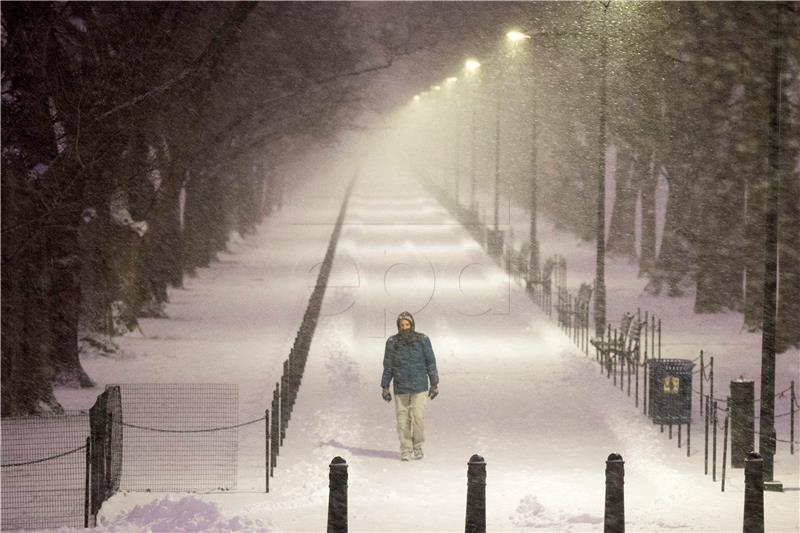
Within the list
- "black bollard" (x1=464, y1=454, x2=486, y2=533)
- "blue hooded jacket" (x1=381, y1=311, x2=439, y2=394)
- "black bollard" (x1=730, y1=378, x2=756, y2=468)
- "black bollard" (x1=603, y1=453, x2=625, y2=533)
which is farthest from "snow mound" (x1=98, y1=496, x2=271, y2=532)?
"black bollard" (x1=730, y1=378, x2=756, y2=468)

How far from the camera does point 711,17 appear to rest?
35281mm

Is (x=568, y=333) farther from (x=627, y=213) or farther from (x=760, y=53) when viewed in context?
(x=627, y=213)

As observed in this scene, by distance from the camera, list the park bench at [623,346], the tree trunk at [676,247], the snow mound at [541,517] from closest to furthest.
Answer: the snow mound at [541,517] < the park bench at [623,346] < the tree trunk at [676,247]

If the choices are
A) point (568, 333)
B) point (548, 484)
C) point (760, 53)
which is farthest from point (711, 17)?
point (548, 484)

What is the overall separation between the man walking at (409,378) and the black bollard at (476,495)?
5792 millimetres

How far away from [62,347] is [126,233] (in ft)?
21.5

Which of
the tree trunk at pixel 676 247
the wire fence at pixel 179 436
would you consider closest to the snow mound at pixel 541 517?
the wire fence at pixel 179 436

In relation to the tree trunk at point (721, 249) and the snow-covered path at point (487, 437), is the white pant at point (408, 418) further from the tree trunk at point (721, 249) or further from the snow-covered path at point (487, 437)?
the tree trunk at point (721, 249)

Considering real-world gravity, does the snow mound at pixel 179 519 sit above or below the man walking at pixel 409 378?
below

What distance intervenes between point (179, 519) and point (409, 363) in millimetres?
5139

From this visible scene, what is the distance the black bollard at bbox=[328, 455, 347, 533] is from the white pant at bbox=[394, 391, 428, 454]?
5.91 metres

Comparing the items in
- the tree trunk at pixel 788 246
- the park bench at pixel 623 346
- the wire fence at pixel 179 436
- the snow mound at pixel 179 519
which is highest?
the tree trunk at pixel 788 246

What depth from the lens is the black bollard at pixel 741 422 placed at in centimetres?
1841

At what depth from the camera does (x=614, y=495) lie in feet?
44.1
